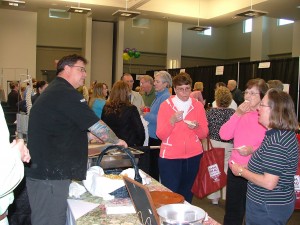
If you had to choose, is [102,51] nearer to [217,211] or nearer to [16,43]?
[16,43]

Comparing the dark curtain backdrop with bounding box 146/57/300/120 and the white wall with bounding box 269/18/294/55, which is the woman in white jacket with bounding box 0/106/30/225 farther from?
the white wall with bounding box 269/18/294/55

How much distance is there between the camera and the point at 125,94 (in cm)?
319

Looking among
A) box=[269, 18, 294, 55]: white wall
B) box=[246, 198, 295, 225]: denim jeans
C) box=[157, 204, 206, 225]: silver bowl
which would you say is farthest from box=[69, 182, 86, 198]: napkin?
box=[269, 18, 294, 55]: white wall

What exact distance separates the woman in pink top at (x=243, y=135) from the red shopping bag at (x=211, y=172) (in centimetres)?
79

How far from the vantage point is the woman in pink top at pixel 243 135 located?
2260 millimetres

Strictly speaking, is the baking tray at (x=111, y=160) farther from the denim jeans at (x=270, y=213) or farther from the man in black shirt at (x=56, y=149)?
the denim jeans at (x=270, y=213)

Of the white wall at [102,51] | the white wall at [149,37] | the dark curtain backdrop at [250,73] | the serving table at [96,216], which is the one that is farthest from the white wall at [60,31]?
the serving table at [96,216]

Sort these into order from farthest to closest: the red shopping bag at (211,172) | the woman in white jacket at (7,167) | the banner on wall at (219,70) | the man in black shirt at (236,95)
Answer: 1. the banner on wall at (219,70)
2. the man in black shirt at (236,95)
3. the red shopping bag at (211,172)
4. the woman in white jacket at (7,167)

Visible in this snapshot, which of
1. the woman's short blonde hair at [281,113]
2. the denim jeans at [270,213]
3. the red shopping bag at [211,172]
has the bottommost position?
the red shopping bag at [211,172]

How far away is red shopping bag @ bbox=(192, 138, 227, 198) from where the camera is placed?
3.24m

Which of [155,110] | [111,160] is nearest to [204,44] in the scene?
[155,110]

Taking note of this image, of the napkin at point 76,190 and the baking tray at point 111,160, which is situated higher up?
the baking tray at point 111,160

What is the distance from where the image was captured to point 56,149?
1.79m

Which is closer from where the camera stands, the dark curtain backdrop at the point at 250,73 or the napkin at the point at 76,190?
the napkin at the point at 76,190
